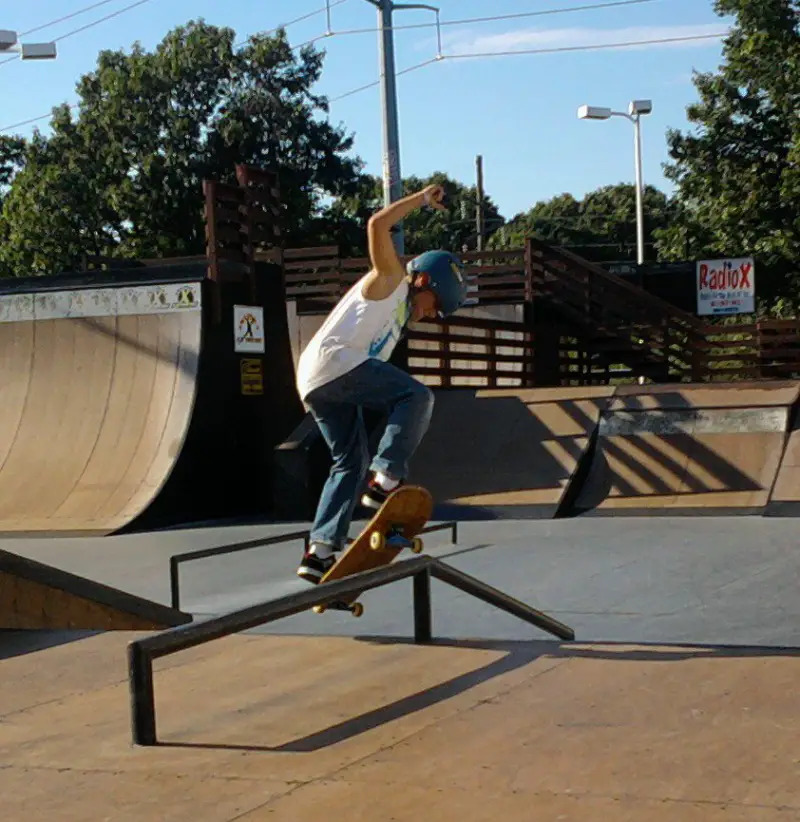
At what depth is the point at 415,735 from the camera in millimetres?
3725

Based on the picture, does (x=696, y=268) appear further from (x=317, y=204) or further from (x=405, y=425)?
(x=317, y=204)

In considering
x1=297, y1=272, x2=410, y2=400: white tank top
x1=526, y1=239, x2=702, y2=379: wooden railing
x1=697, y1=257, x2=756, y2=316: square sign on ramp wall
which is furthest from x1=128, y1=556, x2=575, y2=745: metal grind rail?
x1=697, y1=257, x2=756, y2=316: square sign on ramp wall

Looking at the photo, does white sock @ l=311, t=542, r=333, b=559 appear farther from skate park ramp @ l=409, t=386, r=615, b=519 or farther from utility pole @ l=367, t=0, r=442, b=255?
utility pole @ l=367, t=0, r=442, b=255

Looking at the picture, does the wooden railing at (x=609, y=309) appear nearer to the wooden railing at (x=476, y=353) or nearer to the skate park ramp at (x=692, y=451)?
the wooden railing at (x=476, y=353)

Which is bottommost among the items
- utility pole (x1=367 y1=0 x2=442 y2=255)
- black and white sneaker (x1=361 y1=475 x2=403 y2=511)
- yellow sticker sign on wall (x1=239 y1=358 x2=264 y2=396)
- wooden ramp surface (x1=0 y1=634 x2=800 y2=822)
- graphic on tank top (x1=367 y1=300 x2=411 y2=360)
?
wooden ramp surface (x1=0 y1=634 x2=800 y2=822)

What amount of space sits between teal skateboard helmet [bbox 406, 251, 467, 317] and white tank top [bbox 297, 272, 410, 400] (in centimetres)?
9

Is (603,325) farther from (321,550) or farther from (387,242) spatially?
(387,242)

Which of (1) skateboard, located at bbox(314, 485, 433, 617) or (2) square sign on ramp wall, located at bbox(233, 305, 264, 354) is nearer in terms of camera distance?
(1) skateboard, located at bbox(314, 485, 433, 617)

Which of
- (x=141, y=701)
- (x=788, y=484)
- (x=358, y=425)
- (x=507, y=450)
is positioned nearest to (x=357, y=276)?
(x=507, y=450)

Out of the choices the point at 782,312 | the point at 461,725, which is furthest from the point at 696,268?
the point at 461,725

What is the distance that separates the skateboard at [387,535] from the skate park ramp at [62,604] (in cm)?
89

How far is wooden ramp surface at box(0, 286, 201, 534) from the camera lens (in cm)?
1268

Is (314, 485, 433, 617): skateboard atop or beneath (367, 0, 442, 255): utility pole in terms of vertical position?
beneath

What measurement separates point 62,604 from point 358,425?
1569 millimetres
